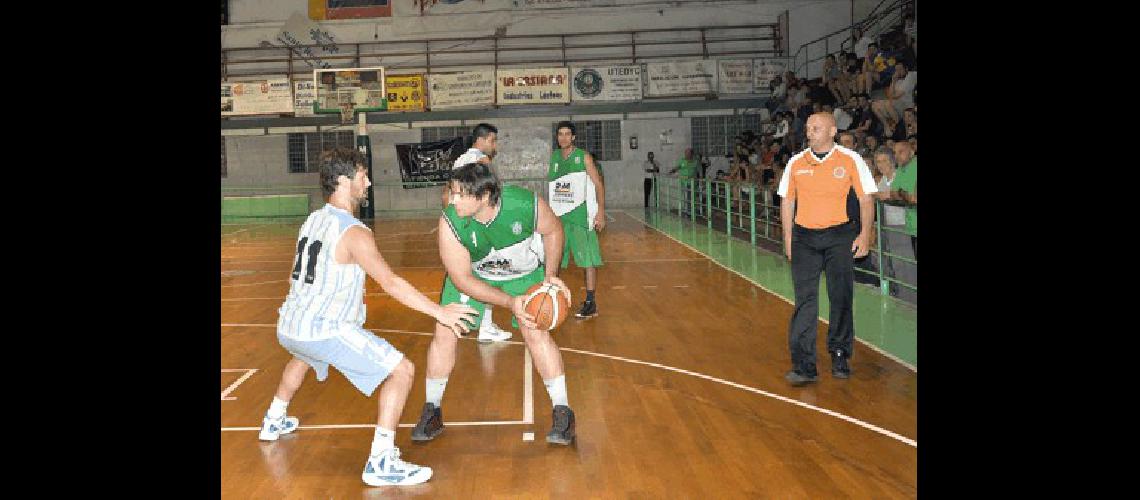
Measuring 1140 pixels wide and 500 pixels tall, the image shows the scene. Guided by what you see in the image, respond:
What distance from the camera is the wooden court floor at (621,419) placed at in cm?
425

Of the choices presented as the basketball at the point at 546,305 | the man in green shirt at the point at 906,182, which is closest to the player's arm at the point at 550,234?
the basketball at the point at 546,305

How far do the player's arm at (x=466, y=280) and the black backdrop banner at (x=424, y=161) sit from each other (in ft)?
70.0

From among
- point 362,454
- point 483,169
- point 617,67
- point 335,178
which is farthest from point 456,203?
point 617,67

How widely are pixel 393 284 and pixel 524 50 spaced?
22877mm

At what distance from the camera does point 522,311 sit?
14.6ft

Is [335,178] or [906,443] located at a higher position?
[335,178]

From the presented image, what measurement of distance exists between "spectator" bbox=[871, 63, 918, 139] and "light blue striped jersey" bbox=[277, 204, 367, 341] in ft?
36.8

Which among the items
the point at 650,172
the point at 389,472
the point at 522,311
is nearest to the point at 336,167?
the point at 522,311

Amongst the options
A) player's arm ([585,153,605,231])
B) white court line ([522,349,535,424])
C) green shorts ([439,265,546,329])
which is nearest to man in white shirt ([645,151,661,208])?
player's arm ([585,153,605,231])

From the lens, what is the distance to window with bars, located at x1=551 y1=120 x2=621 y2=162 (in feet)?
86.5

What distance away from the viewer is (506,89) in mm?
25156

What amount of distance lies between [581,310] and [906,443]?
4524mm
